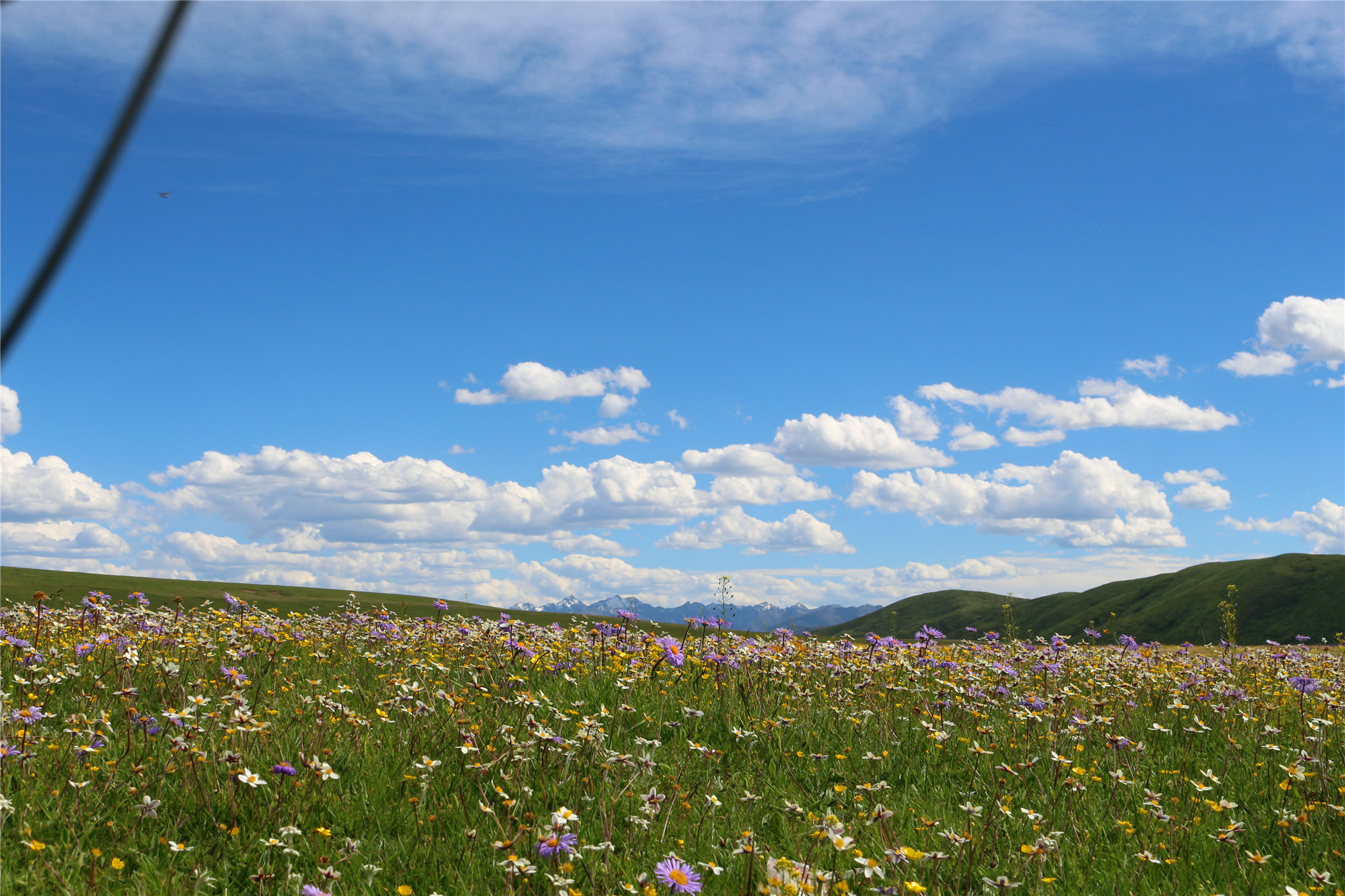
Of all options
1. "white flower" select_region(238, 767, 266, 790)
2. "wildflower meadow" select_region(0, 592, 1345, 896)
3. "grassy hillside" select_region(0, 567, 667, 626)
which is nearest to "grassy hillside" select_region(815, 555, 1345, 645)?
"grassy hillside" select_region(0, 567, 667, 626)

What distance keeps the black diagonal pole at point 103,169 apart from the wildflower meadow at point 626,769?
3.64 meters

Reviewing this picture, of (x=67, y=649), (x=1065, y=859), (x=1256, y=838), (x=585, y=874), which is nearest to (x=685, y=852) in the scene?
(x=585, y=874)

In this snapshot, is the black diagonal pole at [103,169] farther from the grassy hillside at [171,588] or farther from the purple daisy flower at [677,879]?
the grassy hillside at [171,588]

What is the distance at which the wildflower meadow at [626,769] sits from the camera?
474 centimetres

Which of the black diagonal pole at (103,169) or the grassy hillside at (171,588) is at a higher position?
the black diagonal pole at (103,169)

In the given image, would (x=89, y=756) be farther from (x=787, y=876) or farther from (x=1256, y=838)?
(x=1256, y=838)

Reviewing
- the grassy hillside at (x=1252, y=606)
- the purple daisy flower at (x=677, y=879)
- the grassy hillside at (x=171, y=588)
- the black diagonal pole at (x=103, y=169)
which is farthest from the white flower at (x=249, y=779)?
the grassy hillside at (x=1252, y=606)

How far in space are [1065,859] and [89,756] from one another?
6613 millimetres

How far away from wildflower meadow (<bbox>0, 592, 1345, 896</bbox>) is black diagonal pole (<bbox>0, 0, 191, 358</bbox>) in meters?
3.64

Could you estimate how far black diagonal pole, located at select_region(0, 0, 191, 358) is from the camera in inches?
35.4

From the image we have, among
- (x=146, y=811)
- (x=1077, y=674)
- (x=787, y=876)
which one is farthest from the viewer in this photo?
(x=1077, y=674)

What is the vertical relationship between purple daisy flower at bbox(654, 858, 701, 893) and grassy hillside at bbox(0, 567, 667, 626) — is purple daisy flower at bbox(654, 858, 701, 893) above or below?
above

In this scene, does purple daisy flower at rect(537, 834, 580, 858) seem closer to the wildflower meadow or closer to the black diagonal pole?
the wildflower meadow

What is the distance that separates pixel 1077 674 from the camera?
10.8 m
